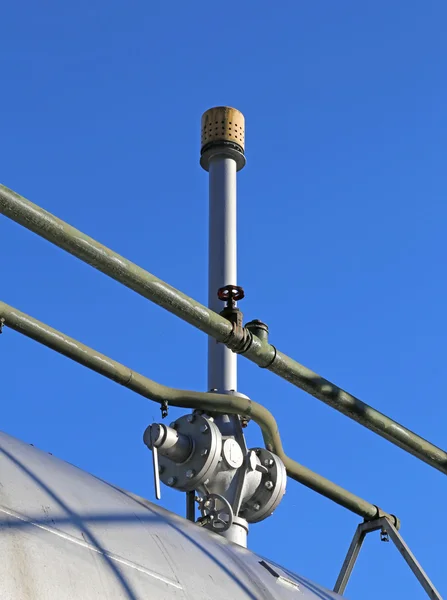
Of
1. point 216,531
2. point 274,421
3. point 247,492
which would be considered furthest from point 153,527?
point 274,421

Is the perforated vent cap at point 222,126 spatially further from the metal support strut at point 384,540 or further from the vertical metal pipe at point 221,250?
the metal support strut at point 384,540

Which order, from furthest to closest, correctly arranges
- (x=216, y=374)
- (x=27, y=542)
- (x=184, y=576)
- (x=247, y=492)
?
(x=216, y=374) → (x=247, y=492) → (x=184, y=576) → (x=27, y=542)

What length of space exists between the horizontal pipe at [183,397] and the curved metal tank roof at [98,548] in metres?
1.39

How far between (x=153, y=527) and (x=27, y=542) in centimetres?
A: 140

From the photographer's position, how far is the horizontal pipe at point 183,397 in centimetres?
752

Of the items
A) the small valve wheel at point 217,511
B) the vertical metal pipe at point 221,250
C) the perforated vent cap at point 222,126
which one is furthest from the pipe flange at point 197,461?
the perforated vent cap at point 222,126

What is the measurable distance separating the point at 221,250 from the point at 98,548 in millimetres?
5382

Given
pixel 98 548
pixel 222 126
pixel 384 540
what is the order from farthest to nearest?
pixel 222 126, pixel 384 540, pixel 98 548

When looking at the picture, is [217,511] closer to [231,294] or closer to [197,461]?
[197,461]

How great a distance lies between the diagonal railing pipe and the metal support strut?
599 millimetres

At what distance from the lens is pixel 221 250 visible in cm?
1041

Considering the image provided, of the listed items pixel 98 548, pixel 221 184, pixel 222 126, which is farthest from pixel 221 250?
pixel 98 548

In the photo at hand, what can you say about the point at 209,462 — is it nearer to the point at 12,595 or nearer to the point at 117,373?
the point at 117,373

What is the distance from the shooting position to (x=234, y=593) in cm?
612
